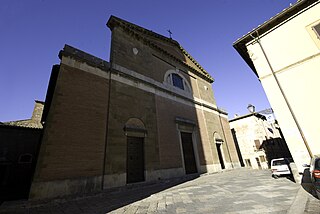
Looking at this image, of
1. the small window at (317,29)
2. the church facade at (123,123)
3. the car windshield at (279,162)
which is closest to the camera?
the church facade at (123,123)

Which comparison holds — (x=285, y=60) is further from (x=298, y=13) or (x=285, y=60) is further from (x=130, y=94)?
(x=130, y=94)

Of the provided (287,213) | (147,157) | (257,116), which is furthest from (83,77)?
(257,116)

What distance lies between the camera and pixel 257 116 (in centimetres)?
1909

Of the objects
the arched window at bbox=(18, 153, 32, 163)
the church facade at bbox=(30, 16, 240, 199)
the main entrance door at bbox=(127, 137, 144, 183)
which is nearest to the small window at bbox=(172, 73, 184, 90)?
the church facade at bbox=(30, 16, 240, 199)

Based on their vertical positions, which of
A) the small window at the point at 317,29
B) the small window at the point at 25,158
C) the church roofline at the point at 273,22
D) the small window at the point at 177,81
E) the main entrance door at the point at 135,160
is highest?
the small window at the point at 177,81

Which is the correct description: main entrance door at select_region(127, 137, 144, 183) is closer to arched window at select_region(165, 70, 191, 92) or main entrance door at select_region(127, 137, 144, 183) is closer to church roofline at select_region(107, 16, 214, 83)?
arched window at select_region(165, 70, 191, 92)

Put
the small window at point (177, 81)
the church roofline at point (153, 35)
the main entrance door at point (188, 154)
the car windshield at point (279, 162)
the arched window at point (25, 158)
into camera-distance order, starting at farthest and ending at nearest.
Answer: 1. the small window at point (177, 81)
2. the arched window at point (25, 158)
3. the main entrance door at point (188, 154)
4. the church roofline at point (153, 35)
5. the car windshield at point (279, 162)

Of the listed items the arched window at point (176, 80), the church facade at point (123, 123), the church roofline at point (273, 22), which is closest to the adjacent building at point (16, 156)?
the church facade at point (123, 123)

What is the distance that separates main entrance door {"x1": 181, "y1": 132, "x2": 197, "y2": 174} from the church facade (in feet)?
0.24

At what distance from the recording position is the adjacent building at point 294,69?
668 centimetres

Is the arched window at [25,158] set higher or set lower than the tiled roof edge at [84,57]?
lower

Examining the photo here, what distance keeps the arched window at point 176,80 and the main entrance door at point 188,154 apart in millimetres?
4689

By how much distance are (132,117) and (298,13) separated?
1045 cm

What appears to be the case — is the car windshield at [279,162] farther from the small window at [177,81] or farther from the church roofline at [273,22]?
the small window at [177,81]
